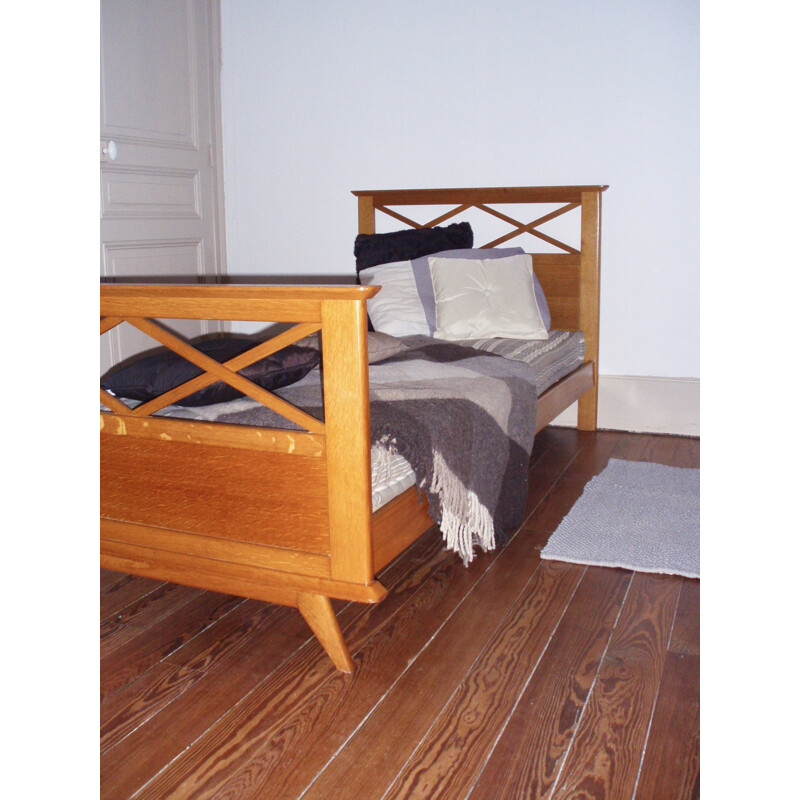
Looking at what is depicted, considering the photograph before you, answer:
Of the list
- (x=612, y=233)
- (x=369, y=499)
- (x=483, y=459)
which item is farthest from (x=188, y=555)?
(x=612, y=233)

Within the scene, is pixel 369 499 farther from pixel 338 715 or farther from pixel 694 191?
pixel 694 191

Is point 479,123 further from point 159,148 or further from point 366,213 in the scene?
point 159,148

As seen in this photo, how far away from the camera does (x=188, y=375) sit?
173 cm

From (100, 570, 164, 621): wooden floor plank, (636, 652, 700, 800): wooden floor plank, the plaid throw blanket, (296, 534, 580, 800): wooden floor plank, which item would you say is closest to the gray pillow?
the plaid throw blanket

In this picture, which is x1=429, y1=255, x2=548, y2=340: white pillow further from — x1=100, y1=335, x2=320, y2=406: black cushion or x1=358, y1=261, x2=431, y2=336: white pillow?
x1=100, y1=335, x2=320, y2=406: black cushion

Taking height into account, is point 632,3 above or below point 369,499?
above

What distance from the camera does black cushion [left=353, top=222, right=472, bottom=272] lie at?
352 centimetres

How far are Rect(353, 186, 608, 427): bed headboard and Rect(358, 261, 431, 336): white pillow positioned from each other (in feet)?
1.94

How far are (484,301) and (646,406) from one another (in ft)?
3.18

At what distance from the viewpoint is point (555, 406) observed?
9.35 ft

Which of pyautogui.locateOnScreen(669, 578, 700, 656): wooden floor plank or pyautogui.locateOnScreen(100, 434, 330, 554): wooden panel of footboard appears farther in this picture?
pyautogui.locateOnScreen(669, 578, 700, 656): wooden floor plank

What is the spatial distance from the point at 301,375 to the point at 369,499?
544 mm
